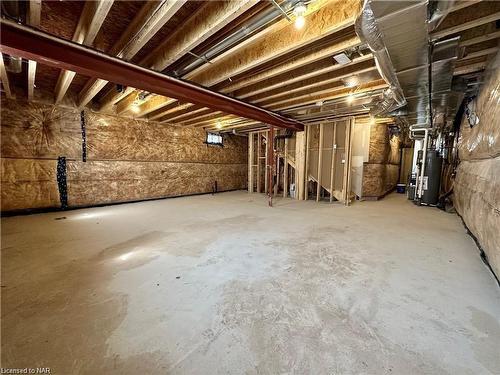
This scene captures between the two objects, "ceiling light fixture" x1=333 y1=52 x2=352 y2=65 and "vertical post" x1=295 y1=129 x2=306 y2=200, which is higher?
"ceiling light fixture" x1=333 y1=52 x2=352 y2=65

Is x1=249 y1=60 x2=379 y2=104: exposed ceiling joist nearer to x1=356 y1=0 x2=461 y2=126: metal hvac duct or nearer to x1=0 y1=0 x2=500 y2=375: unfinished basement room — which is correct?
x1=0 y1=0 x2=500 y2=375: unfinished basement room

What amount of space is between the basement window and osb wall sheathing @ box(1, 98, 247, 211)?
20 cm

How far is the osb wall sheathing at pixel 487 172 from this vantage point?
1.93 meters

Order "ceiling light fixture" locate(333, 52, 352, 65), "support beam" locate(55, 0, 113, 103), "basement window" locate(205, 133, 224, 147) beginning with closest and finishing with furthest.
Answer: "support beam" locate(55, 0, 113, 103) < "ceiling light fixture" locate(333, 52, 352, 65) < "basement window" locate(205, 133, 224, 147)

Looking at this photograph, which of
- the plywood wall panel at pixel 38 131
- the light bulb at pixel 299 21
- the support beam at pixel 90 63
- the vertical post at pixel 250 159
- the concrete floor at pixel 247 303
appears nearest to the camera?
the concrete floor at pixel 247 303

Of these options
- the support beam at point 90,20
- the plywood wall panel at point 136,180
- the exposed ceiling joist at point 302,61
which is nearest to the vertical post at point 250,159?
the plywood wall panel at point 136,180

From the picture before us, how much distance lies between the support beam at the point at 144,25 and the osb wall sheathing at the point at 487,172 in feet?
10.6

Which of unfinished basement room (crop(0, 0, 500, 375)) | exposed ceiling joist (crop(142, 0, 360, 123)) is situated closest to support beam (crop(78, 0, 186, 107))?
unfinished basement room (crop(0, 0, 500, 375))

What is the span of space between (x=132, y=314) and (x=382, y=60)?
9.82 ft

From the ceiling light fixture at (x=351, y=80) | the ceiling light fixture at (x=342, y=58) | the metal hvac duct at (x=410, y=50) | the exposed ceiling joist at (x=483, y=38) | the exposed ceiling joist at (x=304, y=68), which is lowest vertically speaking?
the metal hvac duct at (x=410, y=50)

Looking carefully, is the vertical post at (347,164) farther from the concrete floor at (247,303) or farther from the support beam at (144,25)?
the support beam at (144,25)

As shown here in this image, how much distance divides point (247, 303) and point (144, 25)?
8.58ft

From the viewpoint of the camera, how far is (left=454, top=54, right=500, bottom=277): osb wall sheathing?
1.93 meters

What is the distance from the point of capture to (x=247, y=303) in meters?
1.52
